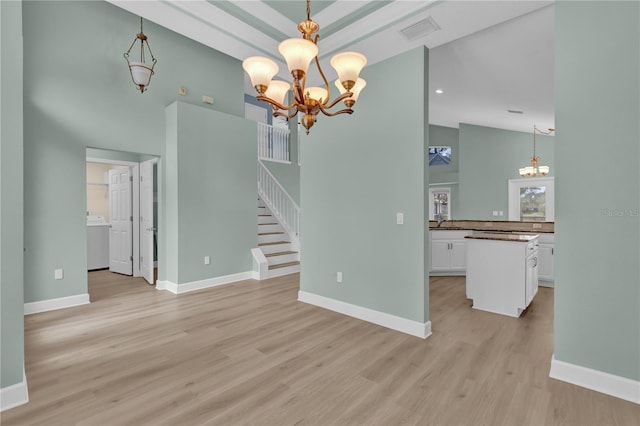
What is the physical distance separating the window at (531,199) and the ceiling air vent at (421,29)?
625 centimetres

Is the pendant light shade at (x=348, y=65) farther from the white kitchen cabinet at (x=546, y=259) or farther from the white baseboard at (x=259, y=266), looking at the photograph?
the white kitchen cabinet at (x=546, y=259)

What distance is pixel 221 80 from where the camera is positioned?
5734mm

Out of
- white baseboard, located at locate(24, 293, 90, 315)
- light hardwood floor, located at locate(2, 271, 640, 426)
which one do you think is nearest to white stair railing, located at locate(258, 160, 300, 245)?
light hardwood floor, located at locate(2, 271, 640, 426)

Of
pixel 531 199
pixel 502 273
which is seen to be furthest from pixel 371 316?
pixel 531 199

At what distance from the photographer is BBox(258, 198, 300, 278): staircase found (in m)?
6.07

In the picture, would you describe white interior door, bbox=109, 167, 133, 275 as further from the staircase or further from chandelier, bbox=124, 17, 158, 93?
the staircase

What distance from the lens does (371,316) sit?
3559mm

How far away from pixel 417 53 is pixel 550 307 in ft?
11.9

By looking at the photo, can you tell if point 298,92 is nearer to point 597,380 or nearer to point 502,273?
point 597,380

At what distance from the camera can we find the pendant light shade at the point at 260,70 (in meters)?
2.14

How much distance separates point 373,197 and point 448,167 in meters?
6.77

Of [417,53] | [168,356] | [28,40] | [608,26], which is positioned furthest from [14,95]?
[608,26]

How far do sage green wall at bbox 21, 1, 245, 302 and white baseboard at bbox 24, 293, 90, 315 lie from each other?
2.6 inches

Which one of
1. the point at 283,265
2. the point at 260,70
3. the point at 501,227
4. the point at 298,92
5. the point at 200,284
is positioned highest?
the point at 260,70
